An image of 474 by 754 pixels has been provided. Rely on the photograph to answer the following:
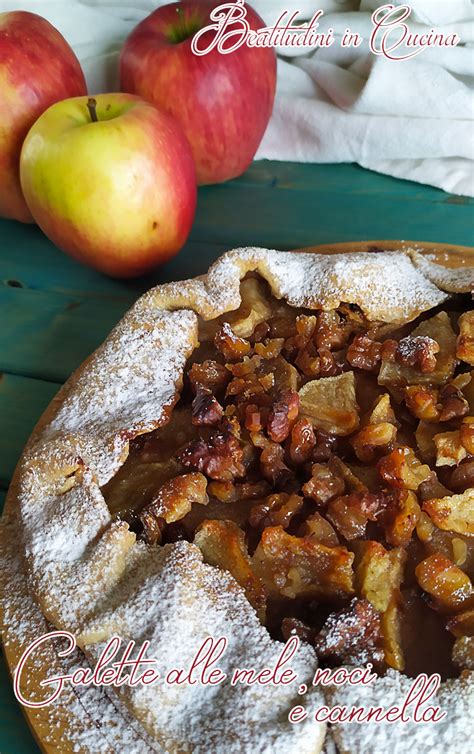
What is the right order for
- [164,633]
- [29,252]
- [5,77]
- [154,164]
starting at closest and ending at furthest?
[164,633] → [154,164] → [5,77] → [29,252]

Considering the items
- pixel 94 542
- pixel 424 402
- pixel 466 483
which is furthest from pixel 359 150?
pixel 94 542

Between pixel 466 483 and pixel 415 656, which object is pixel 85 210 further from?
pixel 415 656

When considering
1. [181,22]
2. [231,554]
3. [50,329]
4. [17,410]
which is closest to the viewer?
[231,554]

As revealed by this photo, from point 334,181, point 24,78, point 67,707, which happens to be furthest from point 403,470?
point 24,78

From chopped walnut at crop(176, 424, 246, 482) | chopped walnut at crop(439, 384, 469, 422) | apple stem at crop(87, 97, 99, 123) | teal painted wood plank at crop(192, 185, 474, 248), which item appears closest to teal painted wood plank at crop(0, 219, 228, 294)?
teal painted wood plank at crop(192, 185, 474, 248)

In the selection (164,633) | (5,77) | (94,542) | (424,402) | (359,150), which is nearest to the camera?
(164,633)

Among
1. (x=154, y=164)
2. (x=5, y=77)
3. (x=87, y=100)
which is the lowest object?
(x=154, y=164)

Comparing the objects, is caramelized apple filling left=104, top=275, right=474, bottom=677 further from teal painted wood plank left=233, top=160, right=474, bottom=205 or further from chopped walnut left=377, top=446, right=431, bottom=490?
teal painted wood plank left=233, top=160, right=474, bottom=205

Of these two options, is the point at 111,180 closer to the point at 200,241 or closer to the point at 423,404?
the point at 200,241
